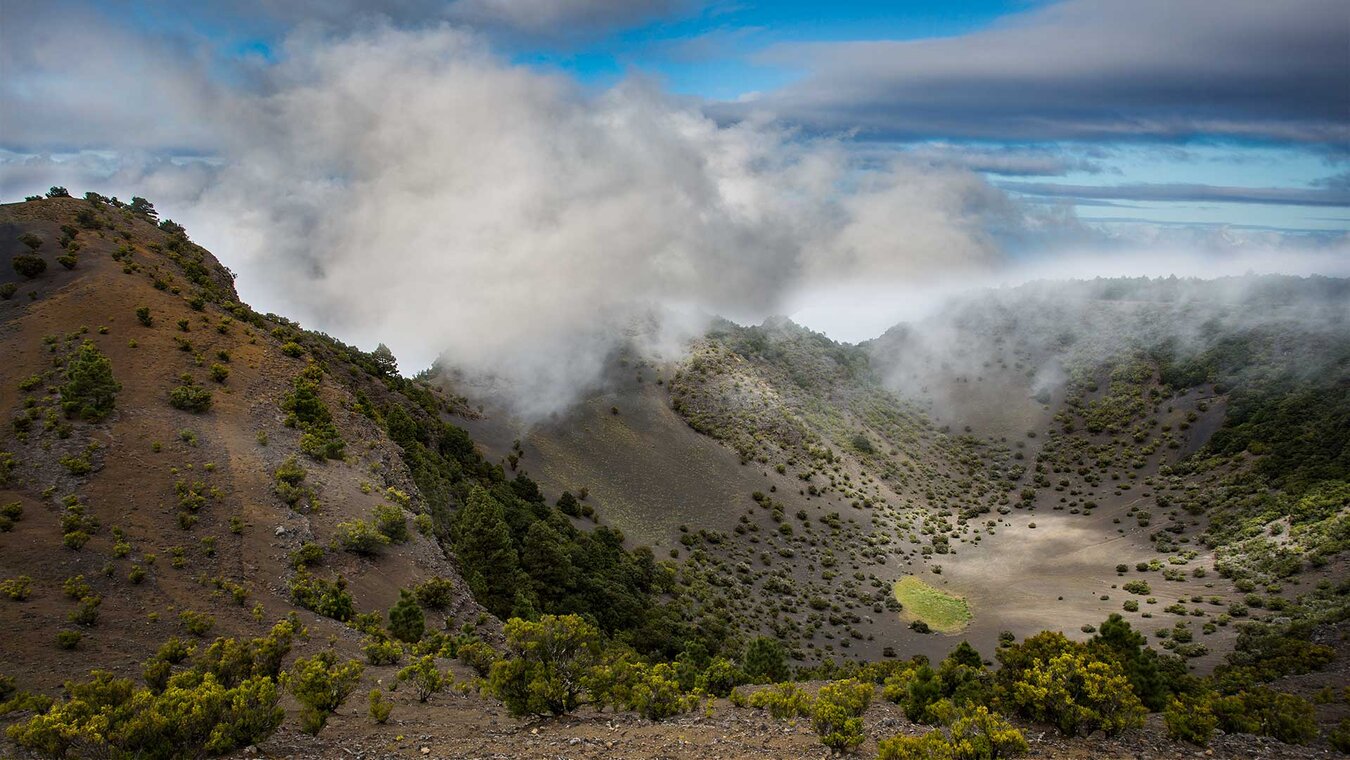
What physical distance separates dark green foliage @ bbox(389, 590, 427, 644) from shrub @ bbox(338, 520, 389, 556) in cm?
626

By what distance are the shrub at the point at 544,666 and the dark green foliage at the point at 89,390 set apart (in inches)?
1119

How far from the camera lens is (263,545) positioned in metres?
30.6

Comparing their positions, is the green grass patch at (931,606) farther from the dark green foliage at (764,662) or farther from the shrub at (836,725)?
the shrub at (836,725)

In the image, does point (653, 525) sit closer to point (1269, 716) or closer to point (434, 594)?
point (434, 594)

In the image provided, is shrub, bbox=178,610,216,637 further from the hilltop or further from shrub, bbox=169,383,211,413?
shrub, bbox=169,383,211,413

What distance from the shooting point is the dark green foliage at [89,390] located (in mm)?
33312

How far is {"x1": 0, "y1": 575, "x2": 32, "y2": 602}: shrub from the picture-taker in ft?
74.1

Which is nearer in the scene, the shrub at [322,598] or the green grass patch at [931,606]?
the shrub at [322,598]

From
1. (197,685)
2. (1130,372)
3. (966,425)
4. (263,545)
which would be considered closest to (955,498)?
(966,425)

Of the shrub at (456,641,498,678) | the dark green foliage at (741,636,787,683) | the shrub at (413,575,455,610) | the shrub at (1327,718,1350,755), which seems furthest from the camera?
the dark green foliage at (741,636,787,683)

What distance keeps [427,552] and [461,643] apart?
32.9 ft

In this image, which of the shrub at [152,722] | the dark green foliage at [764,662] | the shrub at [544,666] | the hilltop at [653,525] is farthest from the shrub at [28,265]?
the dark green foliage at [764,662]

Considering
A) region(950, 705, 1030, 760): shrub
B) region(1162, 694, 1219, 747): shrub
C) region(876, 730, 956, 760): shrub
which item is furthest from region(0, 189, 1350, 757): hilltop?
region(876, 730, 956, 760): shrub

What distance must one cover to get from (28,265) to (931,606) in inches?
3152
